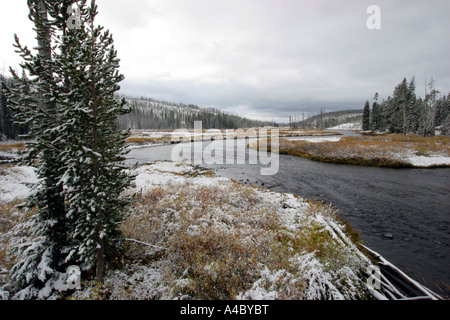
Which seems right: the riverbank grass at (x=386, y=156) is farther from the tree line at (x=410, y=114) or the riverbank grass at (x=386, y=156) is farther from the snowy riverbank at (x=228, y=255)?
the tree line at (x=410, y=114)

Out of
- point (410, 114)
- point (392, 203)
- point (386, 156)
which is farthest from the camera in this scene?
point (410, 114)

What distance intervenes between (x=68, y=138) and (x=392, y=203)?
1771cm

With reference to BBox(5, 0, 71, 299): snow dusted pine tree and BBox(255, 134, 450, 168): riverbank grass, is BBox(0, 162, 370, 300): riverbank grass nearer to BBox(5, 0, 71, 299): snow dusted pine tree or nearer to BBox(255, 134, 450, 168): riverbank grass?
BBox(5, 0, 71, 299): snow dusted pine tree

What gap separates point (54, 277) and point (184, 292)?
10.6 feet

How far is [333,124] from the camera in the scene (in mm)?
197375

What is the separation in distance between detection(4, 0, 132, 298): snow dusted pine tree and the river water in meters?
10.3

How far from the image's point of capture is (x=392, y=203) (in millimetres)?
13141

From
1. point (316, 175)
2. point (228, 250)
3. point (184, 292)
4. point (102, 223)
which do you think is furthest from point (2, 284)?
point (316, 175)

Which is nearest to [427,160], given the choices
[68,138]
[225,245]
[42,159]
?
[225,245]

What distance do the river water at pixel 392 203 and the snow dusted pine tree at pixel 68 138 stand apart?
10.3m

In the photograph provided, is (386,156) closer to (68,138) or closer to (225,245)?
(225,245)

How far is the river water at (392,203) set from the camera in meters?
7.72

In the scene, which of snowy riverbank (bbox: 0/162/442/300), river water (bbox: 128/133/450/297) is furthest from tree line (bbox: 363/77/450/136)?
snowy riverbank (bbox: 0/162/442/300)
